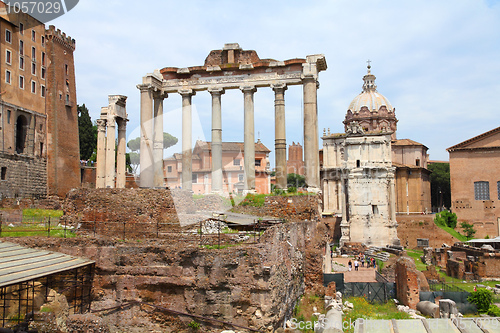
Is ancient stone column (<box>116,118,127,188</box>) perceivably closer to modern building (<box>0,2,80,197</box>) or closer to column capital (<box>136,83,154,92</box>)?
column capital (<box>136,83,154,92</box>)

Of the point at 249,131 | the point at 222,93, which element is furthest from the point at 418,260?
the point at 222,93

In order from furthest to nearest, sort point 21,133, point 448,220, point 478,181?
point 478,181, point 448,220, point 21,133

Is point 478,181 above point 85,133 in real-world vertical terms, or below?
below

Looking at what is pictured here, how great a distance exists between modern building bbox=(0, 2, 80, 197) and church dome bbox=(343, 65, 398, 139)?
40.2 m

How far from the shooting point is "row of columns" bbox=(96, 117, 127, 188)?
26.2m

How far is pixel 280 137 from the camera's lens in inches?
925

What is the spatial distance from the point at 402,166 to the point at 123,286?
51.2 m

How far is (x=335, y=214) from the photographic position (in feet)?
174

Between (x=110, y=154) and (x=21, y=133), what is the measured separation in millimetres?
17098

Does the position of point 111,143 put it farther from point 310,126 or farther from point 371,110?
point 371,110

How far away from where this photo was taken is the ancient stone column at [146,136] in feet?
80.3

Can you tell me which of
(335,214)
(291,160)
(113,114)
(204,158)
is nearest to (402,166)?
(335,214)

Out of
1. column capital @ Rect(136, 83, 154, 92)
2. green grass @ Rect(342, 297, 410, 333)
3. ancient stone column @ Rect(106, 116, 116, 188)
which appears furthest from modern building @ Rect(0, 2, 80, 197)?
green grass @ Rect(342, 297, 410, 333)

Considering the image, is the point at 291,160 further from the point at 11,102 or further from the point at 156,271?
the point at 156,271
